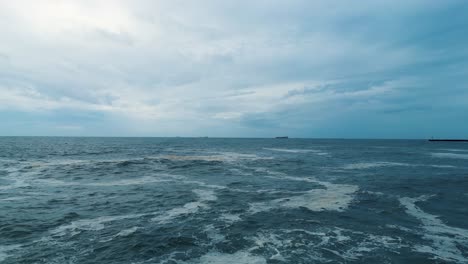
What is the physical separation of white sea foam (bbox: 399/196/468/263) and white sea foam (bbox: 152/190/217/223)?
1310 cm

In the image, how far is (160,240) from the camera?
13.4 metres

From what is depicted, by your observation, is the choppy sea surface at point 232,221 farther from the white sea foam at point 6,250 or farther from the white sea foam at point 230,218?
the white sea foam at point 6,250

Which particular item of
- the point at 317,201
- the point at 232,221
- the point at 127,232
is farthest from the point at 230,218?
the point at 317,201

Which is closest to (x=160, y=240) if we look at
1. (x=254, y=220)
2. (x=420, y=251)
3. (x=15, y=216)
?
(x=254, y=220)

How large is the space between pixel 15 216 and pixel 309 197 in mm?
20958

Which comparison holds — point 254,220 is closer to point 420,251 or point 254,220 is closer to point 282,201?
point 282,201

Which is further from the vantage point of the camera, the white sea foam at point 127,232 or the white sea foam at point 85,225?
the white sea foam at point 85,225

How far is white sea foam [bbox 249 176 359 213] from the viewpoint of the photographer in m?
19.6

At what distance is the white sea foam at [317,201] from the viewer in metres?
19.6

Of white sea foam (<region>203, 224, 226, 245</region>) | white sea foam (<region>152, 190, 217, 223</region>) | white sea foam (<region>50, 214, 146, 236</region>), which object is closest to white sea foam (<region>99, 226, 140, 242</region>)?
white sea foam (<region>50, 214, 146, 236</region>)

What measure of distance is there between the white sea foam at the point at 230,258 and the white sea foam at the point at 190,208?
18.2ft

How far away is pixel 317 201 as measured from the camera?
21.3 meters

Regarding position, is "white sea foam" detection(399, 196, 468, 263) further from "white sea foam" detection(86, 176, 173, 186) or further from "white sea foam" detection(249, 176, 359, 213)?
"white sea foam" detection(86, 176, 173, 186)

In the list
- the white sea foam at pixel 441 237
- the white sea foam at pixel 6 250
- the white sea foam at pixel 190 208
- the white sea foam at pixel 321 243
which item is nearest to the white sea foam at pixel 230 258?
the white sea foam at pixel 321 243
